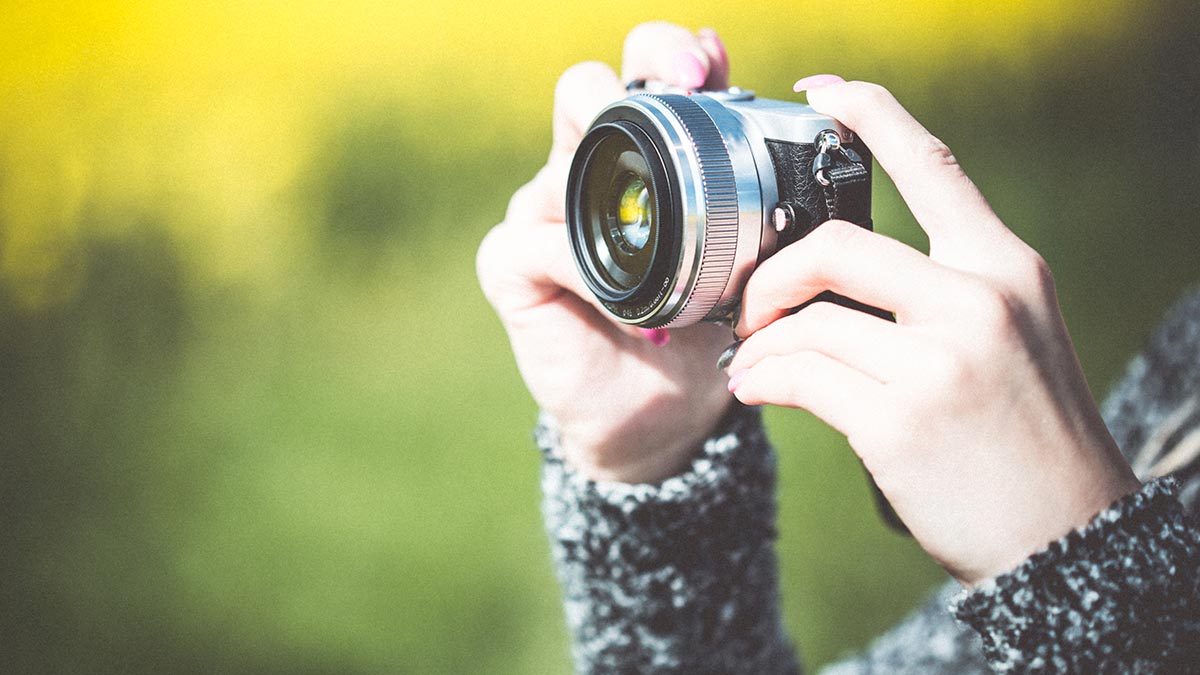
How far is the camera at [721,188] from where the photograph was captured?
443mm

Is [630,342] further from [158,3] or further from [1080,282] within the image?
[1080,282]

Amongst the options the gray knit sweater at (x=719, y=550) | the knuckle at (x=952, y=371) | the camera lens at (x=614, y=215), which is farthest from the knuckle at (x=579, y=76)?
the knuckle at (x=952, y=371)

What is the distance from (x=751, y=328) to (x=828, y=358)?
0.17ft

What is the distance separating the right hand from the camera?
0.62 metres

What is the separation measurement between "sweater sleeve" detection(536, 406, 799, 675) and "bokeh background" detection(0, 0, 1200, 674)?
577 millimetres

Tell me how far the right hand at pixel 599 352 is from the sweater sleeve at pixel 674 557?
0.7 inches

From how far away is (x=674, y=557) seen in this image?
639mm

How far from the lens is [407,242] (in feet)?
4.01

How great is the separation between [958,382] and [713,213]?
0.13 metres

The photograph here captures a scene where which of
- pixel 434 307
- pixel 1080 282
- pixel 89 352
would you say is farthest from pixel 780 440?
pixel 89 352

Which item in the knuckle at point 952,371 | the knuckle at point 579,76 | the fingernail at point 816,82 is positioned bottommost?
the knuckle at point 952,371

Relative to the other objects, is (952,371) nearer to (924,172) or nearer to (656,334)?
(924,172)

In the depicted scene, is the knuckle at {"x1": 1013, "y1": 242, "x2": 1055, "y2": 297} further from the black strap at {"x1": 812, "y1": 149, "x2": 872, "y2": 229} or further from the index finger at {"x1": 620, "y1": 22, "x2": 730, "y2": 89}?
the index finger at {"x1": 620, "y1": 22, "x2": 730, "y2": 89}

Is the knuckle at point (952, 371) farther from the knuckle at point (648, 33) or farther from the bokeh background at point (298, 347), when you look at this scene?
the bokeh background at point (298, 347)
